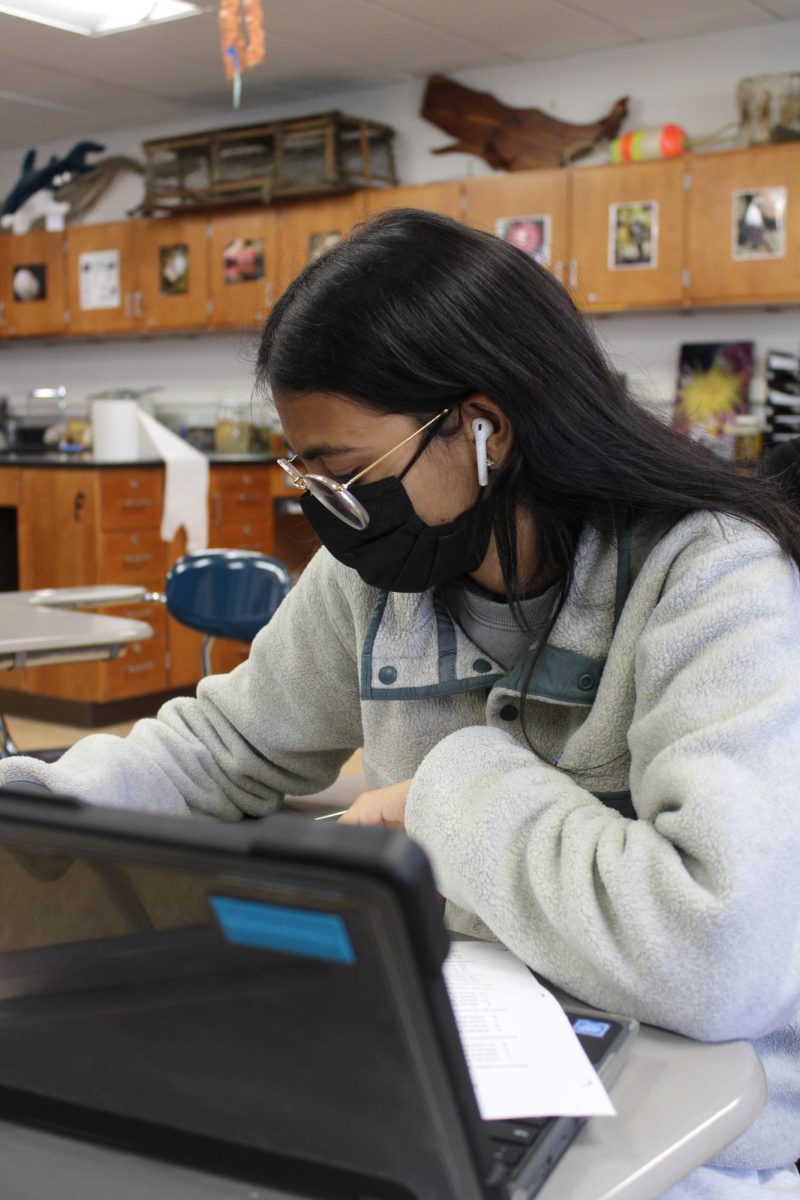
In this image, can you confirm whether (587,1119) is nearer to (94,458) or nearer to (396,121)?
(94,458)

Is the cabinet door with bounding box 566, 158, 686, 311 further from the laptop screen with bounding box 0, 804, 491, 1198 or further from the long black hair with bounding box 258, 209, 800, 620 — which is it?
the laptop screen with bounding box 0, 804, 491, 1198

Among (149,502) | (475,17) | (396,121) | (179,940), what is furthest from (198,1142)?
(396,121)

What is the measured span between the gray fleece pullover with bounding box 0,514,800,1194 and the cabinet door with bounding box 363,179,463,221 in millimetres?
4986

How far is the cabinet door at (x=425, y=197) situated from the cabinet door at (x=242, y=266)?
23.2 inches

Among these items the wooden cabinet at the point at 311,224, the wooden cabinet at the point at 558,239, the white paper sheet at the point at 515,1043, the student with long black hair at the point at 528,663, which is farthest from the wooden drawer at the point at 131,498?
the white paper sheet at the point at 515,1043

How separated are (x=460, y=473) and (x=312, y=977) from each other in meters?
0.72

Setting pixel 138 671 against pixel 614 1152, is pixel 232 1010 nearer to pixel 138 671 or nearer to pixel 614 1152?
pixel 614 1152

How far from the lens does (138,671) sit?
5305mm

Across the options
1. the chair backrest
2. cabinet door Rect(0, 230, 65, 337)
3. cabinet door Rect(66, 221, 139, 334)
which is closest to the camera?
the chair backrest

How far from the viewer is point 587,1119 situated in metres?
0.70

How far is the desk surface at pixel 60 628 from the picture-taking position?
2.30 m

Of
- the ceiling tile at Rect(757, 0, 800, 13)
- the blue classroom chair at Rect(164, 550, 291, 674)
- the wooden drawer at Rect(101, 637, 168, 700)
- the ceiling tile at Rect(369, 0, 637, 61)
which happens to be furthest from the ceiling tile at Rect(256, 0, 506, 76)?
the blue classroom chair at Rect(164, 550, 291, 674)

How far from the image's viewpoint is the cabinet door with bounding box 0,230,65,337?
7672 mm

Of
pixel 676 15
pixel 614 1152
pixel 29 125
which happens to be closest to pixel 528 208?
pixel 676 15
